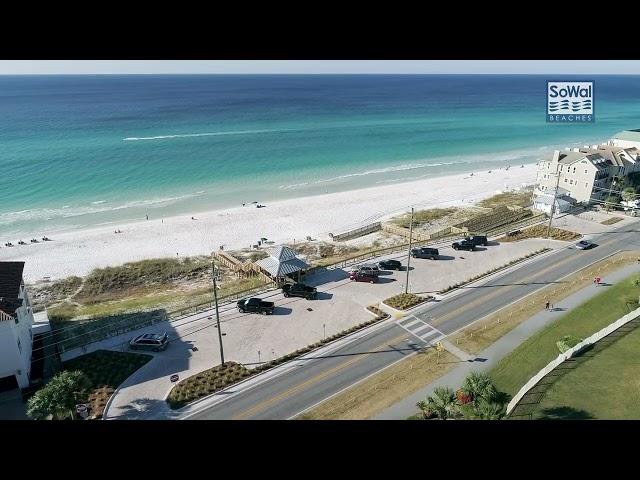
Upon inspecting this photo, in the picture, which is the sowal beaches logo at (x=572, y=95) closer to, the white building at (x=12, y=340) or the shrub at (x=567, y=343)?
the shrub at (x=567, y=343)

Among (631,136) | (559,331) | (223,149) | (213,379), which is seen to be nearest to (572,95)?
(559,331)

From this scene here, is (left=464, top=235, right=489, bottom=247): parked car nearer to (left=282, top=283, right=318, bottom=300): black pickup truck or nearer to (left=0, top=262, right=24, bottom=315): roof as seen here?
(left=282, top=283, right=318, bottom=300): black pickup truck

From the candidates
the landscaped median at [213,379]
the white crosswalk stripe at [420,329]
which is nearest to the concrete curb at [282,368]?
the landscaped median at [213,379]

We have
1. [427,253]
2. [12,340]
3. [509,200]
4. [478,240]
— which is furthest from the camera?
[509,200]

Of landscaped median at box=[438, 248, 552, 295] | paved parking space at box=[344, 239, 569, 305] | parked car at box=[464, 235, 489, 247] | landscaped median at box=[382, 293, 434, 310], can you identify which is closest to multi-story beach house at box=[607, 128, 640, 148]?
paved parking space at box=[344, 239, 569, 305]

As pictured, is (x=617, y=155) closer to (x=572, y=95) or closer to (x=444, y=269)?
(x=572, y=95)
